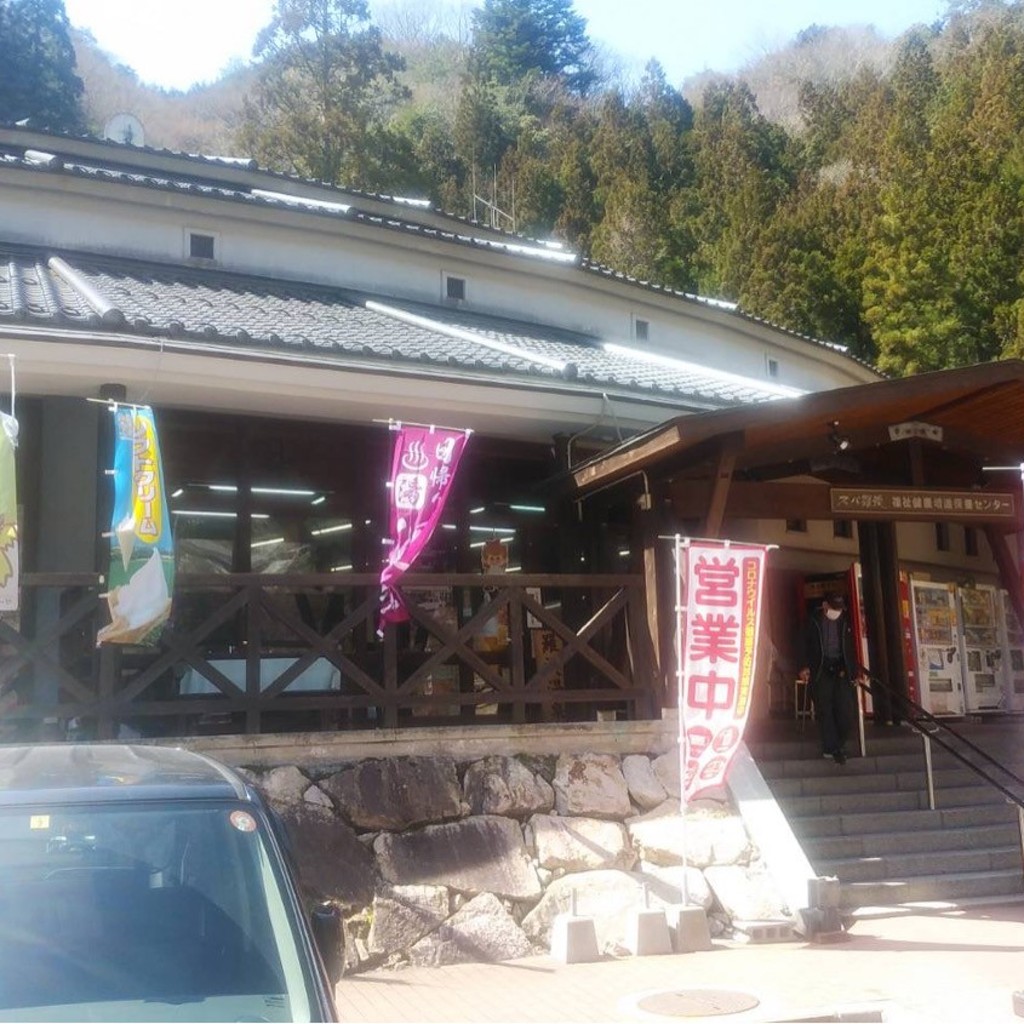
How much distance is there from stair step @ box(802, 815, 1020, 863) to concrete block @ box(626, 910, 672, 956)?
176 centimetres

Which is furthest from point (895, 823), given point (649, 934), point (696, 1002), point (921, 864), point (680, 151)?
point (680, 151)

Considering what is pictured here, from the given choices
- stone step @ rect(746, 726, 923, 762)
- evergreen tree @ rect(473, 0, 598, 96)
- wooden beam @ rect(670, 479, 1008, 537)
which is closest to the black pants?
stone step @ rect(746, 726, 923, 762)

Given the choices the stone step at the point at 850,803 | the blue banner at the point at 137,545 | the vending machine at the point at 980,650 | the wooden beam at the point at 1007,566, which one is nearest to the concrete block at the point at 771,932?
the stone step at the point at 850,803

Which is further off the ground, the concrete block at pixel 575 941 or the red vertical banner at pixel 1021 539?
the red vertical banner at pixel 1021 539

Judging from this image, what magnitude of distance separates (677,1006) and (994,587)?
44.6 feet

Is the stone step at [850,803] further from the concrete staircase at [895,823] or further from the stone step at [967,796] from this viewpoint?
the stone step at [967,796]

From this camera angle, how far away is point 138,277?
12328 mm

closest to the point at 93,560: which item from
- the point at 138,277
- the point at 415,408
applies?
the point at 415,408

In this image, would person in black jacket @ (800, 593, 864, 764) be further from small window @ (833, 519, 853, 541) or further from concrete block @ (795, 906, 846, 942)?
Answer: small window @ (833, 519, 853, 541)

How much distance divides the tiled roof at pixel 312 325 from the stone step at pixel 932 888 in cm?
458

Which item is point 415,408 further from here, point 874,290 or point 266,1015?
point 874,290

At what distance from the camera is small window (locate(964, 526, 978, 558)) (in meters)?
18.4

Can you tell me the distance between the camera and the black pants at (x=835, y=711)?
1099 centimetres

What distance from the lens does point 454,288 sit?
1552cm
